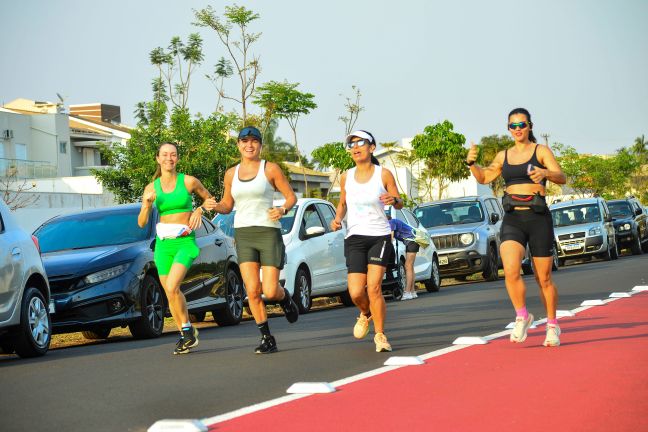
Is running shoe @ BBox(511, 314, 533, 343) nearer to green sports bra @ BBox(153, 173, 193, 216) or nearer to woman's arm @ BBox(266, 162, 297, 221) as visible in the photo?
woman's arm @ BBox(266, 162, 297, 221)

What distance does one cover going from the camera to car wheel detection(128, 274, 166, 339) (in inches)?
535

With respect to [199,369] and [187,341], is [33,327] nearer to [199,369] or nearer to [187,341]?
[187,341]

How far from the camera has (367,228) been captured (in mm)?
10570

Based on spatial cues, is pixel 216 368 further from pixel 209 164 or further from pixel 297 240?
pixel 209 164

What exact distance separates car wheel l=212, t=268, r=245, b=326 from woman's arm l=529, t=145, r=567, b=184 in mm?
6867

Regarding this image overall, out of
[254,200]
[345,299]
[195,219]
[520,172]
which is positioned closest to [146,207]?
[195,219]

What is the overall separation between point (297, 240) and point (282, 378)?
9427 mm

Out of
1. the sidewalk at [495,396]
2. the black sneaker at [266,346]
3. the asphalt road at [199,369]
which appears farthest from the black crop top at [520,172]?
the black sneaker at [266,346]

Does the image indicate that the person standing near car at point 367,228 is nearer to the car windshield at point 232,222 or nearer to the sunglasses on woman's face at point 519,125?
the sunglasses on woman's face at point 519,125

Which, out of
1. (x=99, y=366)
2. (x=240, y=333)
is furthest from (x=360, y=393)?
(x=240, y=333)

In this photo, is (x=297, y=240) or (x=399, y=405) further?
(x=297, y=240)

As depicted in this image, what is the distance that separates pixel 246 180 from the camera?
10.8 m

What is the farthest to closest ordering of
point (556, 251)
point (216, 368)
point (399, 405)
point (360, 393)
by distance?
point (556, 251)
point (216, 368)
point (360, 393)
point (399, 405)

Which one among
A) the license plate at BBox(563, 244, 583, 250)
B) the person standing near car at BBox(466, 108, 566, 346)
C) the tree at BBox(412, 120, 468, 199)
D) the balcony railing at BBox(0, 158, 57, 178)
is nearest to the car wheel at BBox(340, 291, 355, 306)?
the person standing near car at BBox(466, 108, 566, 346)
